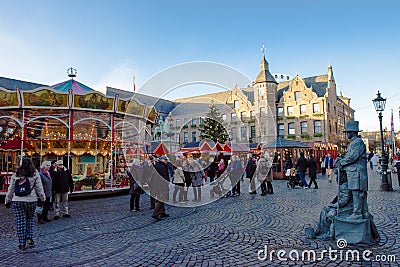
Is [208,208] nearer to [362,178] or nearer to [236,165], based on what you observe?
[236,165]

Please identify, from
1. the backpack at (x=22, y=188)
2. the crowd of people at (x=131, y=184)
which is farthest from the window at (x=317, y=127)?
the backpack at (x=22, y=188)

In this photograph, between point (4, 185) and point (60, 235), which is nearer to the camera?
point (60, 235)

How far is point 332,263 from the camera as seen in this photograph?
4.31 meters

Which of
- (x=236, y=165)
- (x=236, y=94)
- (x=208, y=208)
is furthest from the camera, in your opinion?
(x=236, y=94)

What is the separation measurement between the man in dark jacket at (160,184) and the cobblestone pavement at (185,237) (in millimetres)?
294

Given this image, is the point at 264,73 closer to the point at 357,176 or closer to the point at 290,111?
the point at 290,111

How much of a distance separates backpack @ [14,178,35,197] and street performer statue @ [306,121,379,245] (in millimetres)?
5421

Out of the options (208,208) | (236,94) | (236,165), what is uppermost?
(236,94)

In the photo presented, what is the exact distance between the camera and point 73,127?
14.5m

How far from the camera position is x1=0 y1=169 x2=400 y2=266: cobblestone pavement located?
4633 mm

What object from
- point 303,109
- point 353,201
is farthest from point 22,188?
point 303,109

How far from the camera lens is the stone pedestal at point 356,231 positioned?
196 inches

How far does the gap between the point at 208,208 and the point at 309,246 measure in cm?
457

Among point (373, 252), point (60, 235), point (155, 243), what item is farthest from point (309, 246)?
point (60, 235)
